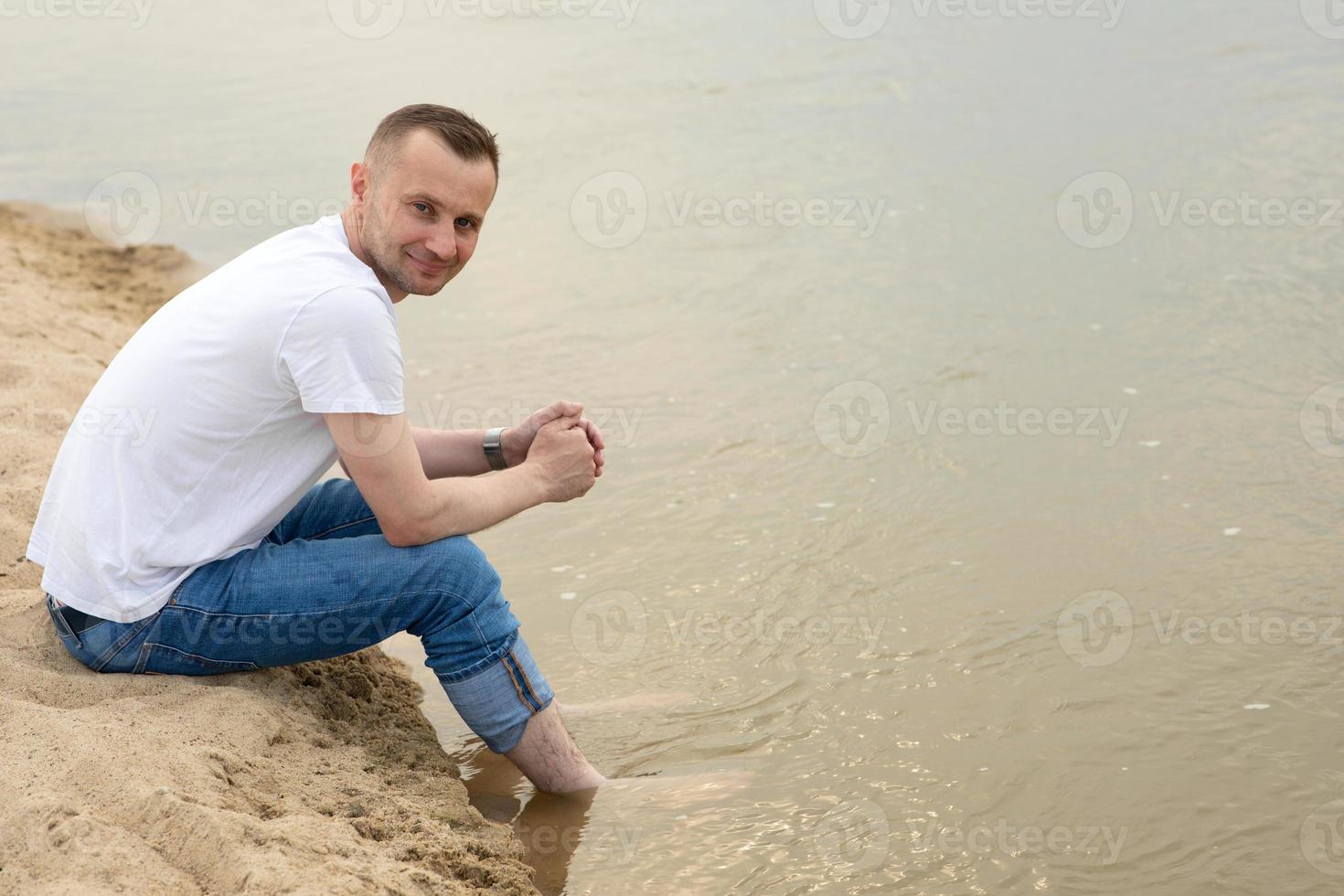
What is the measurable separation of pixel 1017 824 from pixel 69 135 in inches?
354

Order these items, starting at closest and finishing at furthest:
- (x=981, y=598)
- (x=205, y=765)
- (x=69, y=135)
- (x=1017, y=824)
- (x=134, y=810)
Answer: (x=134, y=810) < (x=205, y=765) < (x=1017, y=824) < (x=981, y=598) < (x=69, y=135)

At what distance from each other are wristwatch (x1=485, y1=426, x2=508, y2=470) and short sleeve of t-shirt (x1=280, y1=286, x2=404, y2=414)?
0.70 metres

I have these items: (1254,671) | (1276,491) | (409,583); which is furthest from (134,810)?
(1276,491)

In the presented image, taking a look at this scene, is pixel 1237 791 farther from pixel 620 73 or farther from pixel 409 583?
pixel 620 73

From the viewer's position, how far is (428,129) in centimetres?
265

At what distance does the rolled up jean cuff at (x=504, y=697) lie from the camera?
2787mm

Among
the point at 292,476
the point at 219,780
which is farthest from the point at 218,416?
the point at 219,780

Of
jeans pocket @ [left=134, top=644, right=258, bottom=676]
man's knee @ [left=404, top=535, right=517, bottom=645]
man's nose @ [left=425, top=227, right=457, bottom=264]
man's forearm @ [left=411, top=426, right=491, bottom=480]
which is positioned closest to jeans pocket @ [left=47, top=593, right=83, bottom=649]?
jeans pocket @ [left=134, top=644, right=258, bottom=676]

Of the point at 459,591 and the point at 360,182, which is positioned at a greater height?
the point at 360,182

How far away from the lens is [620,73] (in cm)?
984

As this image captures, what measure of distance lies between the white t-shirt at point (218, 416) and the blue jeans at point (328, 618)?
0.07 meters

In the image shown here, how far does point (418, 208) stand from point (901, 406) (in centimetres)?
273

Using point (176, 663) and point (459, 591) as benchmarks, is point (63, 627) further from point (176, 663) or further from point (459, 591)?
point (459, 591)

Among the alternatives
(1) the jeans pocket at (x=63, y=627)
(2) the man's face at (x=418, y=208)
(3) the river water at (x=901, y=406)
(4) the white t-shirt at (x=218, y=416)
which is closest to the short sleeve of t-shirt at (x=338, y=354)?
(4) the white t-shirt at (x=218, y=416)
